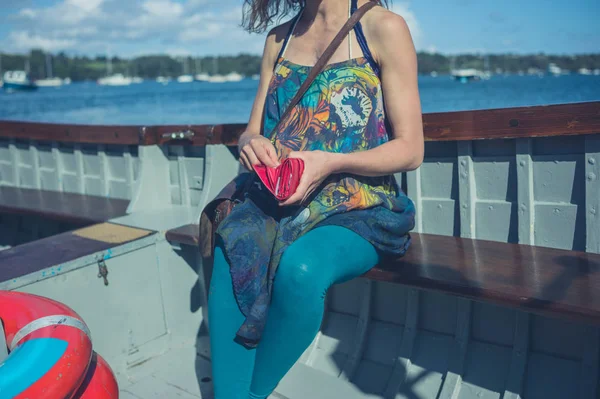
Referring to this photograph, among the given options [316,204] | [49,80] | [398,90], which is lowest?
[316,204]

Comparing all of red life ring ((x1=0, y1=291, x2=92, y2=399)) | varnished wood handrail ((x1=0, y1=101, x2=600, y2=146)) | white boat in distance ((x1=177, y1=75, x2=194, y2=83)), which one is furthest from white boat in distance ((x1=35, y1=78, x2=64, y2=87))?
red life ring ((x1=0, y1=291, x2=92, y2=399))

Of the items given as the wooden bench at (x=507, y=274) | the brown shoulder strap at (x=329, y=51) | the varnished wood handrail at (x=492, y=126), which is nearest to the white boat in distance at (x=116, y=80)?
the varnished wood handrail at (x=492, y=126)

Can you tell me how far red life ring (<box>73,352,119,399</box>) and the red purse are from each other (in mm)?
904

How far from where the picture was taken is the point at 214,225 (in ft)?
7.12

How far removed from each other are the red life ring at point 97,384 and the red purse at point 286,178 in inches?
35.6

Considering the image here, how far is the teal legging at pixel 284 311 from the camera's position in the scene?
1695mm

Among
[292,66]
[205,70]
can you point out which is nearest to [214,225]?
[292,66]

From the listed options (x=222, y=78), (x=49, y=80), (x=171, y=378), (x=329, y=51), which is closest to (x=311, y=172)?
(x=329, y=51)

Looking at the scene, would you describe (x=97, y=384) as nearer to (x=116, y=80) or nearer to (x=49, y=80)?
(x=116, y=80)

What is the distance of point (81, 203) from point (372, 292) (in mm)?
2358

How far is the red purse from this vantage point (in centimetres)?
172

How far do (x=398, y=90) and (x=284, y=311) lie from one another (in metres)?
0.85

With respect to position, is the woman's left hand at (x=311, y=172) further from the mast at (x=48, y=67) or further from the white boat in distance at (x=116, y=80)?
the mast at (x=48, y=67)

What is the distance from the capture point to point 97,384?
1924 mm
